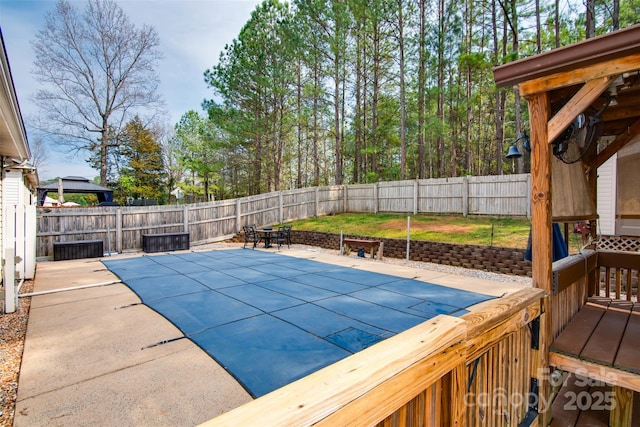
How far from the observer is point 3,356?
10.2 ft

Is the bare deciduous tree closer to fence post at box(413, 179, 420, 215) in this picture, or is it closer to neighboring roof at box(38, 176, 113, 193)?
neighboring roof at box(38, 176, 113, 193)

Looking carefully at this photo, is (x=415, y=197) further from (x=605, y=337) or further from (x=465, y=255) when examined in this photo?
(x=605, y=337)

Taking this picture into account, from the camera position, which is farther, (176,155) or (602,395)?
(176,155)

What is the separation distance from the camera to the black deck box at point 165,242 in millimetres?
9883

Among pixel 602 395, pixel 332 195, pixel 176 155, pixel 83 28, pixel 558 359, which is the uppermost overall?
pixel 83 28

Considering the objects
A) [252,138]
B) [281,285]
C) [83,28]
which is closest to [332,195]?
[252,138]

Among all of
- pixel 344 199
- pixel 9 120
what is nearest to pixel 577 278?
pixel 9 120

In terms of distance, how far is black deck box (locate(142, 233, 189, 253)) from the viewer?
9883mm

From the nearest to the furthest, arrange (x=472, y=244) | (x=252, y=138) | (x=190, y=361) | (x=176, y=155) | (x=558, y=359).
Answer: (x=558, y=359), (x=190, y=361), (x=472, y=244), (x=252, y=138), (x=176, y=155)

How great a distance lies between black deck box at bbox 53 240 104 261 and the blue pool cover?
87.1 inches

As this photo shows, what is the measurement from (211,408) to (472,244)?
7319mm

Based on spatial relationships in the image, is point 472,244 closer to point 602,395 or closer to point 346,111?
point 602,395

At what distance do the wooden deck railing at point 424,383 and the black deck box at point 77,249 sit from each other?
10405 mm

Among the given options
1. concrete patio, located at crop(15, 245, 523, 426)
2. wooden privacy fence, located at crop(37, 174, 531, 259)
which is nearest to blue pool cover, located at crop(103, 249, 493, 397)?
concrete patio, located at crop(15, 245, 523, 426)
